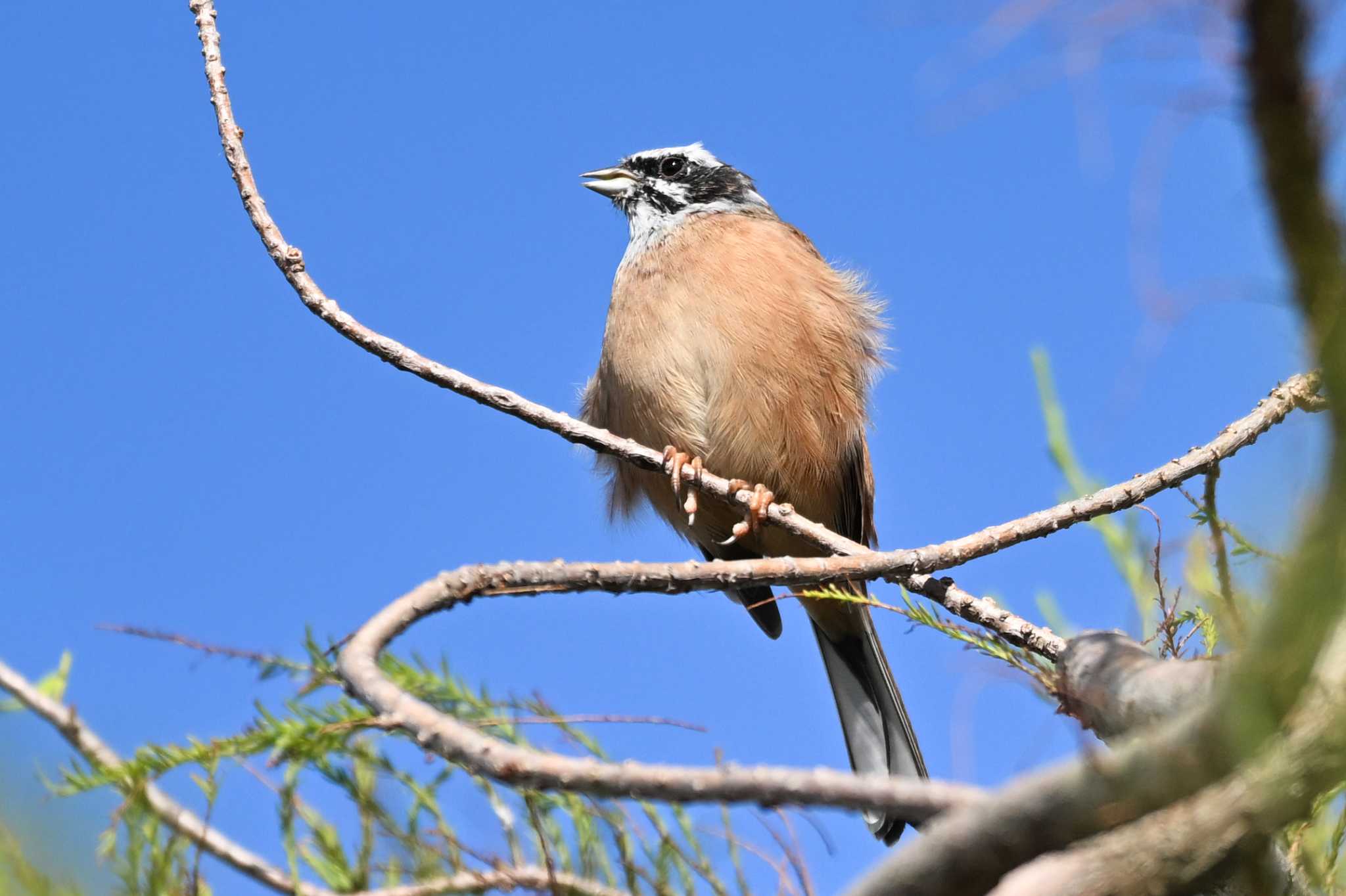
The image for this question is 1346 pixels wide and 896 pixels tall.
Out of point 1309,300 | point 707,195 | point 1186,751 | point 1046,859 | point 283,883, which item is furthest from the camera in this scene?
point 707,195

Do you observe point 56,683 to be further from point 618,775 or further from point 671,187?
point 671,187

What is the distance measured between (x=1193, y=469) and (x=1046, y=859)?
201 centimetres

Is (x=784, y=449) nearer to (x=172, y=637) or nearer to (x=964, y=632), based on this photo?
(x=964, y=632)

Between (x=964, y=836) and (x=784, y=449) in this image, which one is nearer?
(x=964, y=836)

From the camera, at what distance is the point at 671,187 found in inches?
247

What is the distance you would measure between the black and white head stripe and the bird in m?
0.52

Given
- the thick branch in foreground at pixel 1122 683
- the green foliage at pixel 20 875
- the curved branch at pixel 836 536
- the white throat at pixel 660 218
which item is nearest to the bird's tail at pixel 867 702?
the curved branch at pixel 836 536

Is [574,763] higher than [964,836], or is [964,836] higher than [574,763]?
[574,763]

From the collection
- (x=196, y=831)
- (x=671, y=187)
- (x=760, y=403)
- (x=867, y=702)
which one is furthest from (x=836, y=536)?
(x=671, y=187)

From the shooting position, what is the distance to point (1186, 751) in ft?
3.30

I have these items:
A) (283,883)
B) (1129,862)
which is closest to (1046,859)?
(1129,862)

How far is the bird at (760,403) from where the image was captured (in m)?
4.96

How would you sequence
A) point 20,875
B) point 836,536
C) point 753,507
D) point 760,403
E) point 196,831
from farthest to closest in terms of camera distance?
point 760,403
point 753,507
point 836,536
point 196,831
point 20,875

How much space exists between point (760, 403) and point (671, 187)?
1.77 m
